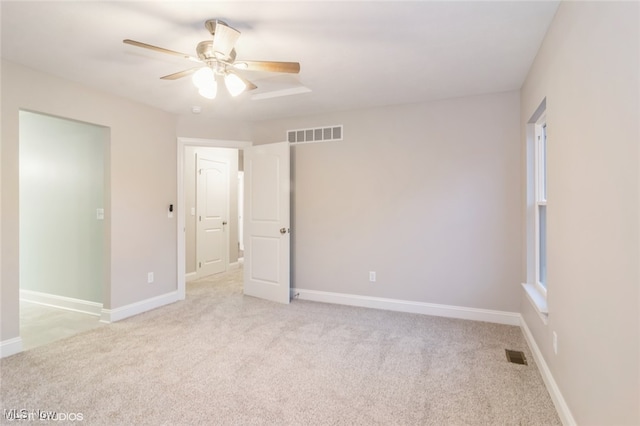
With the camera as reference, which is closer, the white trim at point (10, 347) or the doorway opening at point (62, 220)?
the white trim at point (10, 347)

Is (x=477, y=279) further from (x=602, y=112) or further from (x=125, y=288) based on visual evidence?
(x=125, y=288)

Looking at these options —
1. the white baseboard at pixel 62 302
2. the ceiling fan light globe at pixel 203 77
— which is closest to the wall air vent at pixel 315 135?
the ceiling fan light globe at pixel 203 77

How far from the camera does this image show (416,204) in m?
3.77

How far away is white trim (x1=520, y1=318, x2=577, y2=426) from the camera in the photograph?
180cm

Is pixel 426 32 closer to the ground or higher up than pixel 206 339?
higher up

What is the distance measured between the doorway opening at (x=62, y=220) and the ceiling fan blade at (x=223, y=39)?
7.06 ft

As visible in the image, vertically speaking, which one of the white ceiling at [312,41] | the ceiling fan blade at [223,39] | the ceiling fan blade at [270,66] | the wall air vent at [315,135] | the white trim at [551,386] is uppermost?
the white ceiling at [312,41]

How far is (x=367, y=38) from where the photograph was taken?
2320mm

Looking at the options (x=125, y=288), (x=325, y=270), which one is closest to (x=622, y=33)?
(x=325, y=270)

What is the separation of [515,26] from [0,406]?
405 cm

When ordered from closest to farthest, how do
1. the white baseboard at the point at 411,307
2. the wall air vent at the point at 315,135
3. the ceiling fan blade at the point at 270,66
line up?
the ceiling fan blade at the point at 270,66, the white baseboard at the point at 411,307, the wall air vent at the point at 315,135

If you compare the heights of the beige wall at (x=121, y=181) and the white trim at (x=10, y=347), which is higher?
the beige wall at (x=121, y=181)

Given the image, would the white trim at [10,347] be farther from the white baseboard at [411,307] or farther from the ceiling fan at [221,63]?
the white baseboard at [411,307]

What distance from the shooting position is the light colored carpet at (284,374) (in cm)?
196
